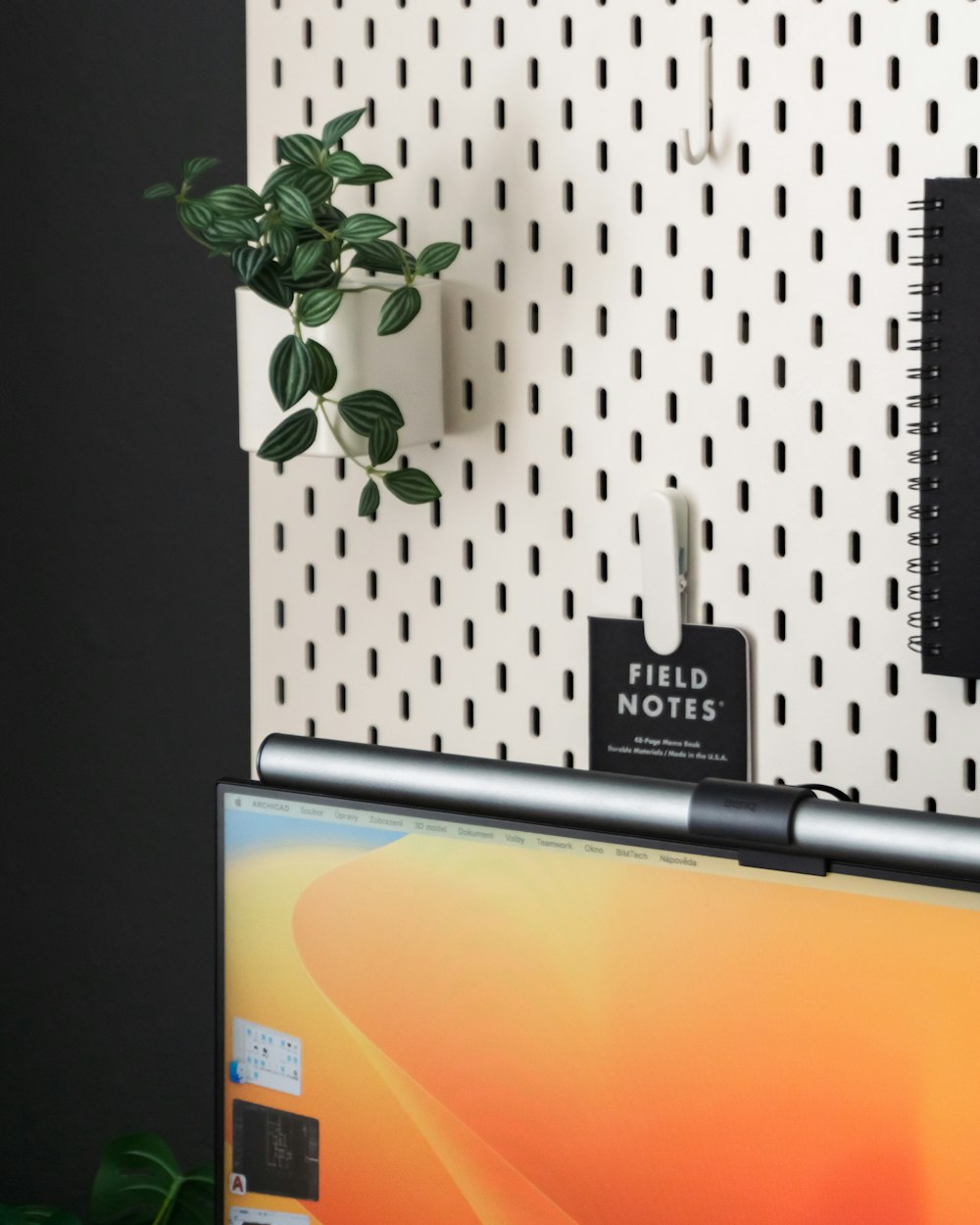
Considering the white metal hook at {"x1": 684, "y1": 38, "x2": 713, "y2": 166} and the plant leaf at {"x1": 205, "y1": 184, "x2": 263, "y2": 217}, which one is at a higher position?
the white metal hook at {"x1": 684, "y1": 38, "x2": 713, "y2": 166}

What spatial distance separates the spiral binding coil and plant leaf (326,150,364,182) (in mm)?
356

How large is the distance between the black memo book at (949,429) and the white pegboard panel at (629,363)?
0.03 meters

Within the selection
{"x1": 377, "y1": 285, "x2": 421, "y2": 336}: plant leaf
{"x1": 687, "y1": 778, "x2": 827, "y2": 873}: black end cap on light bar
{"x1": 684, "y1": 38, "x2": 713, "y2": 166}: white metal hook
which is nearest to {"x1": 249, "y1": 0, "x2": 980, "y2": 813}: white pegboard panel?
{"x1": 684, "y1": 38, "x2": 713, "y2": 166}: white metal hook

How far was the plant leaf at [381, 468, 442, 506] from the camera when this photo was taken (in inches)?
43.2

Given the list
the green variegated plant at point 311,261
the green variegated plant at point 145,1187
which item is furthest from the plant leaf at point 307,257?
the green variegated plant at point 145,1187

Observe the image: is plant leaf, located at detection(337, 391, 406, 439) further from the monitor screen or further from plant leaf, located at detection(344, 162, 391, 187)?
the monitor screen

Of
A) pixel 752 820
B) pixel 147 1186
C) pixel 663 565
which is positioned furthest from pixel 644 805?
pixel 147 1186

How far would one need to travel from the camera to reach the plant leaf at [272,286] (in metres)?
1.02

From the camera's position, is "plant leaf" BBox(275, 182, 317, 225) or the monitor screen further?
"plant leaf" BBox(275, 182, 317, 225)

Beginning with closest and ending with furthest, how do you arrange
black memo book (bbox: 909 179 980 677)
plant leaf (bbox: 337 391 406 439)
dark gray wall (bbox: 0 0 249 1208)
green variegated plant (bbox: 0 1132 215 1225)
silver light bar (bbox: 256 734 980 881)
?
1. silver light bar (bbox: 256 734 980 881)
2. black memo book (bbox: 909 179 980 677)
3. plant leaf (bbox: 337 391 406 439)
4. green variegated plant (bbox: 0 1132 215 1225)
5. dark gray wall (bbox: 0 0 249 1208)

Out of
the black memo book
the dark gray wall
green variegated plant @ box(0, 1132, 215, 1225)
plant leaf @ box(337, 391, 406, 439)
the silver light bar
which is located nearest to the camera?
the silver light bar

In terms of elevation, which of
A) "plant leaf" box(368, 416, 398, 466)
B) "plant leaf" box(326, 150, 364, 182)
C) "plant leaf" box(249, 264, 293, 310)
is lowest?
"plant leaf" box(368, 416, 398, 466)

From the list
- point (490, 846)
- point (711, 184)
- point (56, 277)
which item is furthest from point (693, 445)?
point (56, 277)

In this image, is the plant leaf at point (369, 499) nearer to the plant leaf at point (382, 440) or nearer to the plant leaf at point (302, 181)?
the plant leaf at point (382, 440)
